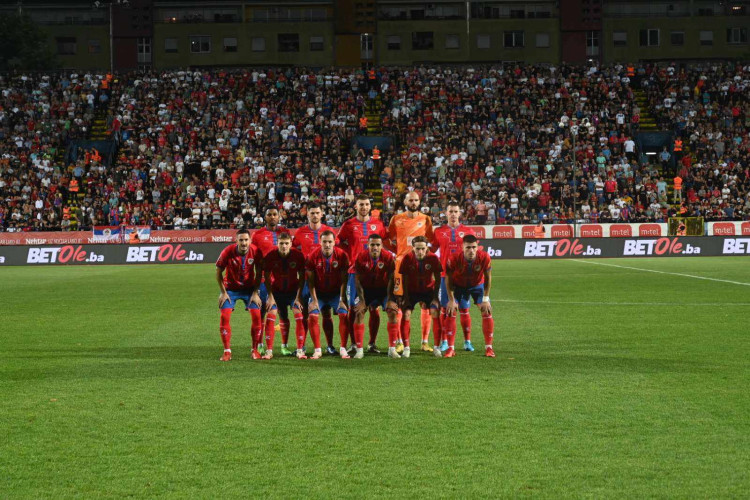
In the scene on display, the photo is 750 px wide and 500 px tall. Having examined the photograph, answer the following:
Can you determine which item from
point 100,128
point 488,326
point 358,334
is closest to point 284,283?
point 358,334

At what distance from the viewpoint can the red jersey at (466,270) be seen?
11.7 meters

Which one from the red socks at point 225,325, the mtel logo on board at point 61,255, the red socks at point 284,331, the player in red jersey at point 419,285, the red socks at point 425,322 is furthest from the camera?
the mtel logo on board at point 61,255

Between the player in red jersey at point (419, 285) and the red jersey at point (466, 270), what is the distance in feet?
0.86

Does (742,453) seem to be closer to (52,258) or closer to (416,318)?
(416,318)

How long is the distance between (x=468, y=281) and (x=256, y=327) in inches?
111

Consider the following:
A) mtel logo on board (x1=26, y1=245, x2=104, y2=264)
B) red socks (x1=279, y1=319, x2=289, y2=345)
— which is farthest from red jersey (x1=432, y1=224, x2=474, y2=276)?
A: mtel logo on board (x1=26, y1=245, x2=104, y2=264)

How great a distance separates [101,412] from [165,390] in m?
1.13

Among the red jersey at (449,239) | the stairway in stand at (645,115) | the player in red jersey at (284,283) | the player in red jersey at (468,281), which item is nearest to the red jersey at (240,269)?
the player in red jersey at (284,283)

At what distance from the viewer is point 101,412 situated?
8227 mm

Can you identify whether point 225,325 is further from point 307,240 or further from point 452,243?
point 452,243

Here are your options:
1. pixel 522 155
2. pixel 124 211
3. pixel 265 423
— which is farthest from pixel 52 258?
pixel 265 423

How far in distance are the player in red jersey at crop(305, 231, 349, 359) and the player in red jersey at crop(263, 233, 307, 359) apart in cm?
Result: 14

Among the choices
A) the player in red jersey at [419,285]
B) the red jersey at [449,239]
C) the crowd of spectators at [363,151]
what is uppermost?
the crowd of spectators at [363,151]

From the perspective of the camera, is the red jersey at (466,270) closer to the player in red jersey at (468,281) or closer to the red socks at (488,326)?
the player in red jersey at (468,281)
